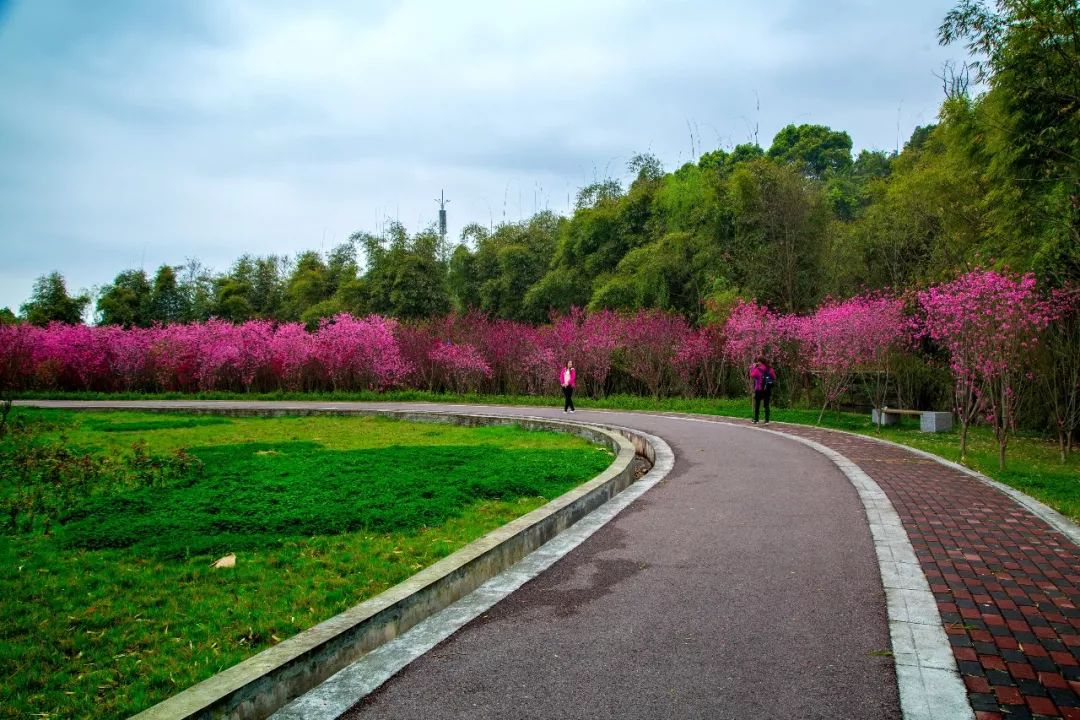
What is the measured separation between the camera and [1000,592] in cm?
450

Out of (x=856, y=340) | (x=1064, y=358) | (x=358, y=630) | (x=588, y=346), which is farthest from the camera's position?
(x=588, y=346)

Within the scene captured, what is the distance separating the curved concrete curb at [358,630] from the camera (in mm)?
2856

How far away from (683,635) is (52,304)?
54.1m

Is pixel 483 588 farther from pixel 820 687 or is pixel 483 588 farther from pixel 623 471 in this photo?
pixel 623 471

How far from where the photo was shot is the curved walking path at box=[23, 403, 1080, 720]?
3100 mm

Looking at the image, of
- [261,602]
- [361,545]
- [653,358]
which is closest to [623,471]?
[361,545]

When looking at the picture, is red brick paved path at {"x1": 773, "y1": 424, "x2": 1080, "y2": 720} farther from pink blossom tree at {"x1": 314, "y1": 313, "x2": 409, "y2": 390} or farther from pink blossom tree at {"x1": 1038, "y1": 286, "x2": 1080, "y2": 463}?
pink blossom tree at {"x1": 314, "y1": 313, "x2": 409, "y2": 390}

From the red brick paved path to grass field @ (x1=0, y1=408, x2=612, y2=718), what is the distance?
3332 millimetres

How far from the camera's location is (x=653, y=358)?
25.1m

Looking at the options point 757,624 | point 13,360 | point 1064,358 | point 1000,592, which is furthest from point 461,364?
point 757,624

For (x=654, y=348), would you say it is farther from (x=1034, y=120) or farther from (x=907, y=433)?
(x=1034, y=120)

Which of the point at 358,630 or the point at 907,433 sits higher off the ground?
the point at 907,433

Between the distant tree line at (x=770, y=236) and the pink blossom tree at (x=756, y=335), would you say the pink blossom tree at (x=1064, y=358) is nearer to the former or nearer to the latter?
the distant tree line at (x=770, y=236)

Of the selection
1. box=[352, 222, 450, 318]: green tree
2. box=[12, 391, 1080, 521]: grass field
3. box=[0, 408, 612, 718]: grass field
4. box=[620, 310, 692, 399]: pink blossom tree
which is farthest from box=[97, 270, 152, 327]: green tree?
box=[0, 408, 612, 718]: grass field
